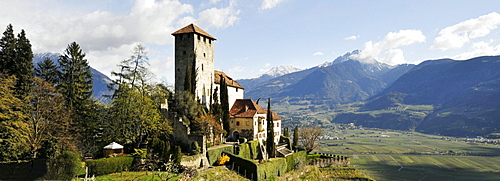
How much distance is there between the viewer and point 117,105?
139ft

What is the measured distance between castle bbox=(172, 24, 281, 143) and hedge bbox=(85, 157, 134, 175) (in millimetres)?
18336

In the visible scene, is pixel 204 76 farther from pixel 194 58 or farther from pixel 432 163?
pixel 432 163

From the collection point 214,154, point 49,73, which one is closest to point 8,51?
point 49,73

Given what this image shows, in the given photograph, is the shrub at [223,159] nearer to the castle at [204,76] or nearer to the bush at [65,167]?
the castle at [204,76]

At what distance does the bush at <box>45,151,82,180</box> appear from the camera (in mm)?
30266

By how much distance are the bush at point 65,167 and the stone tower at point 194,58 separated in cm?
2403

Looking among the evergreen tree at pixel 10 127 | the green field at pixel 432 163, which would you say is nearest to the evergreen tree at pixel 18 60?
the evergreen tree at pixel 10 127

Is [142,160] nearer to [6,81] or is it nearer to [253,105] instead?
[6,81]

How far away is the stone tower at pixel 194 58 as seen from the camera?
53719 millimetres

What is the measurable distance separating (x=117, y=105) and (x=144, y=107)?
357 cm

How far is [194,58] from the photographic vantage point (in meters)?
53.3

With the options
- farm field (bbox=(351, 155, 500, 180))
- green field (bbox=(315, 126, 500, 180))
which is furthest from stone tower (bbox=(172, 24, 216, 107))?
farm field (bbox=(351, 155, 500, 180))

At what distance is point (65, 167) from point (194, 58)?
2705cm

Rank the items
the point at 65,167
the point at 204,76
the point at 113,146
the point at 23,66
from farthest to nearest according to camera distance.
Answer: the point at 204,76, the point at 23,66, the point at 113,146, the point at 65,167
